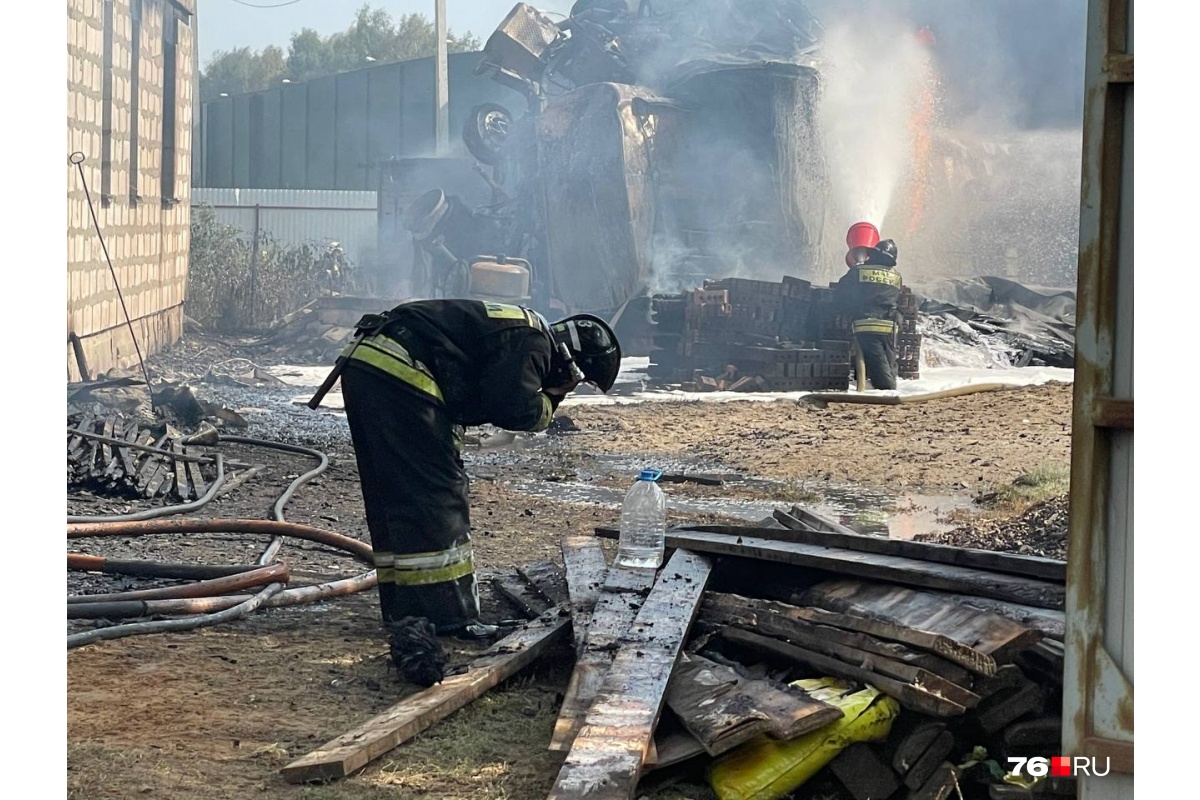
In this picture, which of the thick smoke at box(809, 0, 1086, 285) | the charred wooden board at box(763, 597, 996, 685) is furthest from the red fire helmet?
the charred wooden board at box(763, 597, 996, 685)

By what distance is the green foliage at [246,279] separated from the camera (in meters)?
23.5

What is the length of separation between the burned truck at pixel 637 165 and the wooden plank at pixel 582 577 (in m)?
13.9

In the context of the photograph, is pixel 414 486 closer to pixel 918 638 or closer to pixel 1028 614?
pixel 918 638

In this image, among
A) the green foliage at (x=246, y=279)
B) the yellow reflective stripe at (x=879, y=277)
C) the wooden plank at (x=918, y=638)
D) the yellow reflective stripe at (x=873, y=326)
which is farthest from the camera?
the green foliage at (x=246, y=279)

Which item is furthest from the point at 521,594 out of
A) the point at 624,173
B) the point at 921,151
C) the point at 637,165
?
the point at 921,151

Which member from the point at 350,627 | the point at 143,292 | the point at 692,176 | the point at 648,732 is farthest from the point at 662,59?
the point at 648,732

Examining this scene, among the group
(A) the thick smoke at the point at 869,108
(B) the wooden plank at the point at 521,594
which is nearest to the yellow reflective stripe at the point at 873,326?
(B) the wooden plank at the point at 521,594

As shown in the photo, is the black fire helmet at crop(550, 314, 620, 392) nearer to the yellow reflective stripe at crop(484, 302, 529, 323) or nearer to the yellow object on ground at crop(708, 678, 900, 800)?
the yellow reflective stripe at crop(484, 302, 529, 323)

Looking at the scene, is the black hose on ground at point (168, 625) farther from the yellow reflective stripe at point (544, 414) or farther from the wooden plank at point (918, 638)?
the wooden plank at point (918, 638)

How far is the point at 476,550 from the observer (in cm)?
714

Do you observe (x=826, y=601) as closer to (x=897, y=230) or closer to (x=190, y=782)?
(x=190, y=782)

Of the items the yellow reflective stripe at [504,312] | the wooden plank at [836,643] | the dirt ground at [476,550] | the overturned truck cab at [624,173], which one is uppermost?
the overturned truck cab at [624,173]

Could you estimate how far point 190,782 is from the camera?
3.63 metres

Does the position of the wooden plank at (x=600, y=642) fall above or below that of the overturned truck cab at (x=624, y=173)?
below
